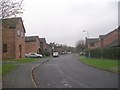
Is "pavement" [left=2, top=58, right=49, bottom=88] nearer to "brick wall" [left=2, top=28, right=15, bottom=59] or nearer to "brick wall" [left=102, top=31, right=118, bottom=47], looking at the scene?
"brick wall" [left=2, top=28, right=15, bottom=59]

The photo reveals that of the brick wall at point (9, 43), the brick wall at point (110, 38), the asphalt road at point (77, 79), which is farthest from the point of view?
the brick wall at point (110, 38)

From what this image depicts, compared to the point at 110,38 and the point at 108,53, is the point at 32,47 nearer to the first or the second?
the point at 110,38

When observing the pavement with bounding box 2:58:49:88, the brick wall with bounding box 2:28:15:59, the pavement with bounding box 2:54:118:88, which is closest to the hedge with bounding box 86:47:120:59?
the brick wall with bounding box 2:28:15:59

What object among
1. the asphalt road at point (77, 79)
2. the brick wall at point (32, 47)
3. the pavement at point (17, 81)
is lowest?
the asphalt road at point (77, 79)

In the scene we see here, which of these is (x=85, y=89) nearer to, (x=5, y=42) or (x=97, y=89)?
(x=97, y=89)

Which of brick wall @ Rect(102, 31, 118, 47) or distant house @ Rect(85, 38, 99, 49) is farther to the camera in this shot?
distant house @ Rect(85, 38, 99, 49)

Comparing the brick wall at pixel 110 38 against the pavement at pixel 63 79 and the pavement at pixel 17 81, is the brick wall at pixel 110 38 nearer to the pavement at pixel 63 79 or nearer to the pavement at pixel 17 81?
the pavement at pixel 63 79

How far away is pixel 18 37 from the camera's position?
55375 mm

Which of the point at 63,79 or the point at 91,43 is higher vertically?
the point at 91,43

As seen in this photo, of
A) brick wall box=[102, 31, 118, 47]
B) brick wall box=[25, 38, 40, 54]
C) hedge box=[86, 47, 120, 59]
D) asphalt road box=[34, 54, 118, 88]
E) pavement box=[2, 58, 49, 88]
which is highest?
brick wall box=[102, 31, 118, 47]

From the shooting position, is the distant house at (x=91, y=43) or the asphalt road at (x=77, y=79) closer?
the asphalt road at (x=77, y=79)

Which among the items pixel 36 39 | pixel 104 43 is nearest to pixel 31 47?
pixel 36 39

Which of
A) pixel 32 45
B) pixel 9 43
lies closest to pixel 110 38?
pixel 32 45

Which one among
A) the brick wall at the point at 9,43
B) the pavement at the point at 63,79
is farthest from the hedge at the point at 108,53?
the pavement at the point at 63,79
